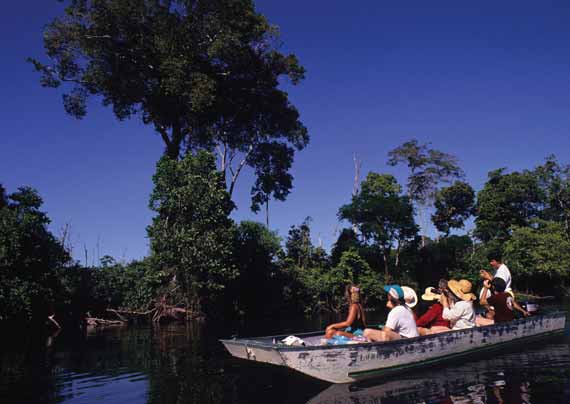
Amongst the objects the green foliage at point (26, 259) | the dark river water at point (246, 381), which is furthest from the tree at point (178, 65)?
the dark river water at point (246, 381)

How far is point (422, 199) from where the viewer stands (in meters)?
47.4

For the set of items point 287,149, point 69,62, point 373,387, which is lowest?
point 373,387

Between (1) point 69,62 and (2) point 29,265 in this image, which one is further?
(1) point 69,62

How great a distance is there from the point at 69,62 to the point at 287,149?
15.0 m

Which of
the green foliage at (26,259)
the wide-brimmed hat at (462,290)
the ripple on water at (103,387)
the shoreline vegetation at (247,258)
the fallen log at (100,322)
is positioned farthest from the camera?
the fallen log at (100,322)

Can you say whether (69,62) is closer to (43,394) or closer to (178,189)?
(178,189)

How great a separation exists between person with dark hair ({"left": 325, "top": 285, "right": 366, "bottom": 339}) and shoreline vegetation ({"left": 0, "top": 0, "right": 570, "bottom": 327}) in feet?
49.6

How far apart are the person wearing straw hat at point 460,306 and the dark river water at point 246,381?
2.95 ft

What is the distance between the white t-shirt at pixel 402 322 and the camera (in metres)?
9.21

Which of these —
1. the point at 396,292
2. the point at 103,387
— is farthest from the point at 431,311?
the point at 103,387

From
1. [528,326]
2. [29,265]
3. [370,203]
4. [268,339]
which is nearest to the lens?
[268,339]

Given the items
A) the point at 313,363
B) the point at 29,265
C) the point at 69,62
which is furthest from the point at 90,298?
the point at 313,363

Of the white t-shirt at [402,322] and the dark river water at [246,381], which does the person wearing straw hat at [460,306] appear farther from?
the white t-shirt at [402,322]

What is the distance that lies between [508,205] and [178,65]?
32.9 meters
